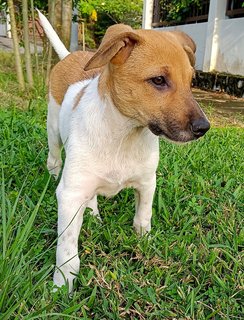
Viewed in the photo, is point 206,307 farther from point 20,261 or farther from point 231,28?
point 231,28

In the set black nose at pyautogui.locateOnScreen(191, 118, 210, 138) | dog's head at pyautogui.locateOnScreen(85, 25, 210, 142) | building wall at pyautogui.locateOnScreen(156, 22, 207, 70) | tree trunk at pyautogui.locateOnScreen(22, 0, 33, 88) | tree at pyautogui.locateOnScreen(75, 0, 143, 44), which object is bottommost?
tree at pyautogui.locateOnScreen(75, 0, 143, 44)

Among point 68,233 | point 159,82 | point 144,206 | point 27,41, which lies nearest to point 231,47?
point 27,41

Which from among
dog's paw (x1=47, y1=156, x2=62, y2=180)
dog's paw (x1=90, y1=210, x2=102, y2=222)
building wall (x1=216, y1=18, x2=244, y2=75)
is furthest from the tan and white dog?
building wall (x1=216, y1=18, x2=244, y2=75)

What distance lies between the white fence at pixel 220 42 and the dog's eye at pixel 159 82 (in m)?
Result: 7.49

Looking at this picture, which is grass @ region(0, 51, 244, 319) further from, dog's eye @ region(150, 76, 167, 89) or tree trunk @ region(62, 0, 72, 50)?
tree trunk @ region(62, 0, 72, 50)

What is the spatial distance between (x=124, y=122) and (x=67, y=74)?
1.24m

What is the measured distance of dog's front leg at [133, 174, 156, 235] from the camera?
281 cm

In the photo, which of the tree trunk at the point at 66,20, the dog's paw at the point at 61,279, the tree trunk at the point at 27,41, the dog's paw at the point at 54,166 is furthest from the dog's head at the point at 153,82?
the tree trunk at the point at 66,20

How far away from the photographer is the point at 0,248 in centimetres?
207

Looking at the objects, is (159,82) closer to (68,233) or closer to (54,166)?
(68,233)

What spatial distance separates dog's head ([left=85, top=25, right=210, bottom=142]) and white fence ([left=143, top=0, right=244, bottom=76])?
7.39 meters

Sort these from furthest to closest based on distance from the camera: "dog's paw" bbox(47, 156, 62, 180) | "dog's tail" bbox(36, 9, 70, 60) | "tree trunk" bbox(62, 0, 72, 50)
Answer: "tree trunk" bbox(62, 0, 72, 50), "dog's tail" bbox(36, 9, 70, 60), "dog's paw" bbox(47, 156, 62, 180)

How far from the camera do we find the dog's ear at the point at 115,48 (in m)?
2.21

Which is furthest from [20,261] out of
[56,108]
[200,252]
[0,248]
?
[56,108]
